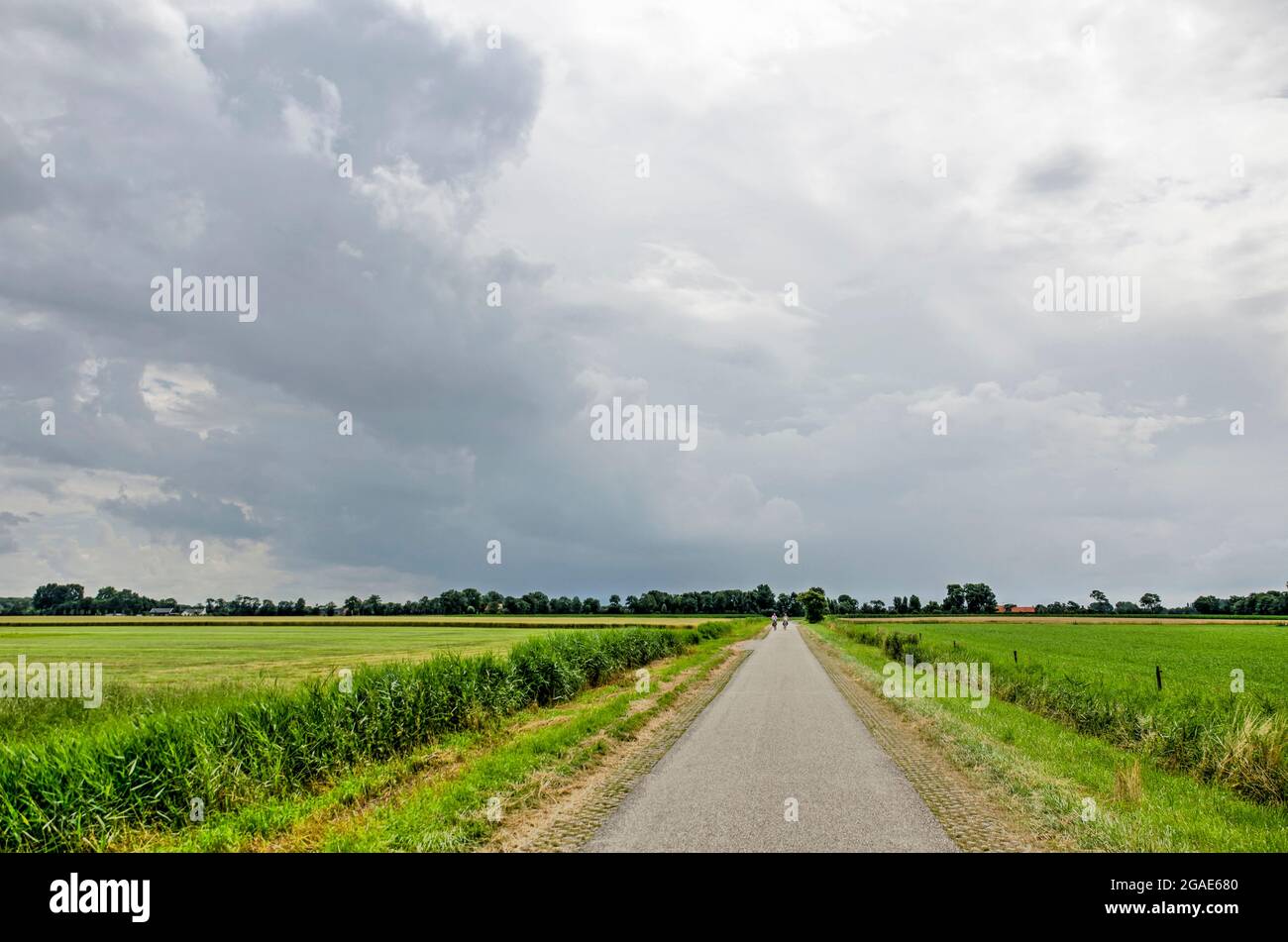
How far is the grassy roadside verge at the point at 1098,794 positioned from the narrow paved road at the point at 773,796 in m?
1.50

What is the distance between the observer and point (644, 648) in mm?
36844

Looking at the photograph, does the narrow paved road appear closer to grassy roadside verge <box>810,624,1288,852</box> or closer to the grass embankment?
grassy roadside verge <box>810,624,1288,852</box>

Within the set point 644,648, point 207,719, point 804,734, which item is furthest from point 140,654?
point 804,734

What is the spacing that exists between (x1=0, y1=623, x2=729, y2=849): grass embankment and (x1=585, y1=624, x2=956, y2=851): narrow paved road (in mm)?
5128

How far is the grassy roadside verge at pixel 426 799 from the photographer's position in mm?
8102

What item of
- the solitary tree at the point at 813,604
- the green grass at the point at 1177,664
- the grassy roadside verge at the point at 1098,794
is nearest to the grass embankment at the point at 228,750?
the grassy roadside verge at the point at 1098,794

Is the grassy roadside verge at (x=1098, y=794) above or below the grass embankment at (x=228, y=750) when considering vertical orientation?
below

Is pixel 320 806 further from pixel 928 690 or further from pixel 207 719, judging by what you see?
pixel 928 690

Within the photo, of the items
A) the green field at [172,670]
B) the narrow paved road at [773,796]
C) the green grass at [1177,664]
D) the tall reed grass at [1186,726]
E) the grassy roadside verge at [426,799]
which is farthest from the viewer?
the green grass at [1177,664]

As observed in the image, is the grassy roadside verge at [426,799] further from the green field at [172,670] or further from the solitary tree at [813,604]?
the solitary tree at [813,604]

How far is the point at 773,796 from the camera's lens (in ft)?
32.4

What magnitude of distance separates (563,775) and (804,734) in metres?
6.28

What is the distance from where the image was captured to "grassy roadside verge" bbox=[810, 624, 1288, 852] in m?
8.16

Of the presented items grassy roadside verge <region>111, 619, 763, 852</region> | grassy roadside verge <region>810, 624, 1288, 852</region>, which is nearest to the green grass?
grassy roadside verge <region>810, 624, 1288, 852</region>
